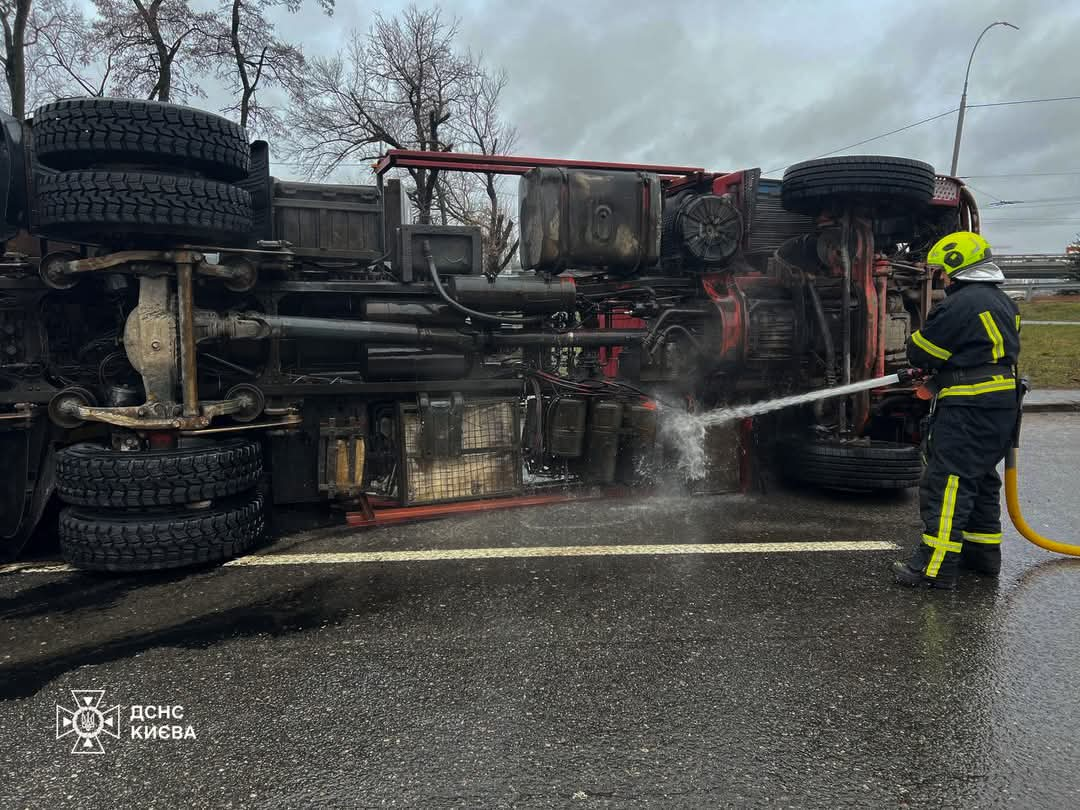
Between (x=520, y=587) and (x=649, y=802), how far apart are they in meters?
1.77

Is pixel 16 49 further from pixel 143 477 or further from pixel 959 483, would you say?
pixel 959 483

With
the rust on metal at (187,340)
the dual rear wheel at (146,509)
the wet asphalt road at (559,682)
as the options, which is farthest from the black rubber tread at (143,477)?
the wet asphalt road at (559,682)

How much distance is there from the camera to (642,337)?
19.5 feet

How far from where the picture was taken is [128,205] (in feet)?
12.7

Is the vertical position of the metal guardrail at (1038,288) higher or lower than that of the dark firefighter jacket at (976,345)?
higher

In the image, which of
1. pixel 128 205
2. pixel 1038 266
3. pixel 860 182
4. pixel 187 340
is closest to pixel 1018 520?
pixel 860 182

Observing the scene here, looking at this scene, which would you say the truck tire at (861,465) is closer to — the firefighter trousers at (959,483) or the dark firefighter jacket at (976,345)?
the firefighter trousers at (959,483)

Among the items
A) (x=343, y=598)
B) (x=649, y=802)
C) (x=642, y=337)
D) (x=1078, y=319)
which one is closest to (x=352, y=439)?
(x=343, y=598)

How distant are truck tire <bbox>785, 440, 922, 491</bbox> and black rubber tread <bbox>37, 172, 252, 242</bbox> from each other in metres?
4.71

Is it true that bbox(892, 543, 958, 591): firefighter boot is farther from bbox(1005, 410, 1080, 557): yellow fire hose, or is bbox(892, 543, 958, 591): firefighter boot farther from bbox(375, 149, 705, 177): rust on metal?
bbox(375, 149, 705, 177): rust on metal

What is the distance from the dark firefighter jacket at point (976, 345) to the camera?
3.82 m

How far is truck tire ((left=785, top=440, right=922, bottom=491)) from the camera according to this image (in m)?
5.38

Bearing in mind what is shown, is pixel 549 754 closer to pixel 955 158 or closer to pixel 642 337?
pixel 642 337

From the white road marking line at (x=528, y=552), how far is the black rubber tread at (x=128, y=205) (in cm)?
203
